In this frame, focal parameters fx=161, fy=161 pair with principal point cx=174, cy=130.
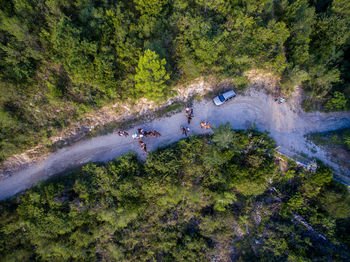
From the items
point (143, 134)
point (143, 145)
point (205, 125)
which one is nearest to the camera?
point (143, 145)

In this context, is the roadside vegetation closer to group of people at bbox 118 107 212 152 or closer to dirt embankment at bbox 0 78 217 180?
group of people at bbox 118 107 212 152

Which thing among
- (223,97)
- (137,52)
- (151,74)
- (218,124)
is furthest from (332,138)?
(137,52)

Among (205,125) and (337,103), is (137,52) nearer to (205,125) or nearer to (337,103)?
(205,125)

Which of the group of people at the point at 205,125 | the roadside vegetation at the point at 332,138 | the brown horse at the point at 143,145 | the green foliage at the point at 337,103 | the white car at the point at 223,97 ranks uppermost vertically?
the white car at the point at 223,97

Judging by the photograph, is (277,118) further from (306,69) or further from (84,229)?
(84,229)

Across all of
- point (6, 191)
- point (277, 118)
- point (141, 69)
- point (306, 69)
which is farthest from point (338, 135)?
point (6, 191)

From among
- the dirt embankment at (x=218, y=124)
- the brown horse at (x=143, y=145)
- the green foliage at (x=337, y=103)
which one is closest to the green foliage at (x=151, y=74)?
the dirt embankment at (x=218, y=124)

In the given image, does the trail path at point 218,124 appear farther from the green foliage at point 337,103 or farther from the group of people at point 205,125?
the green foliage at point 337,103
